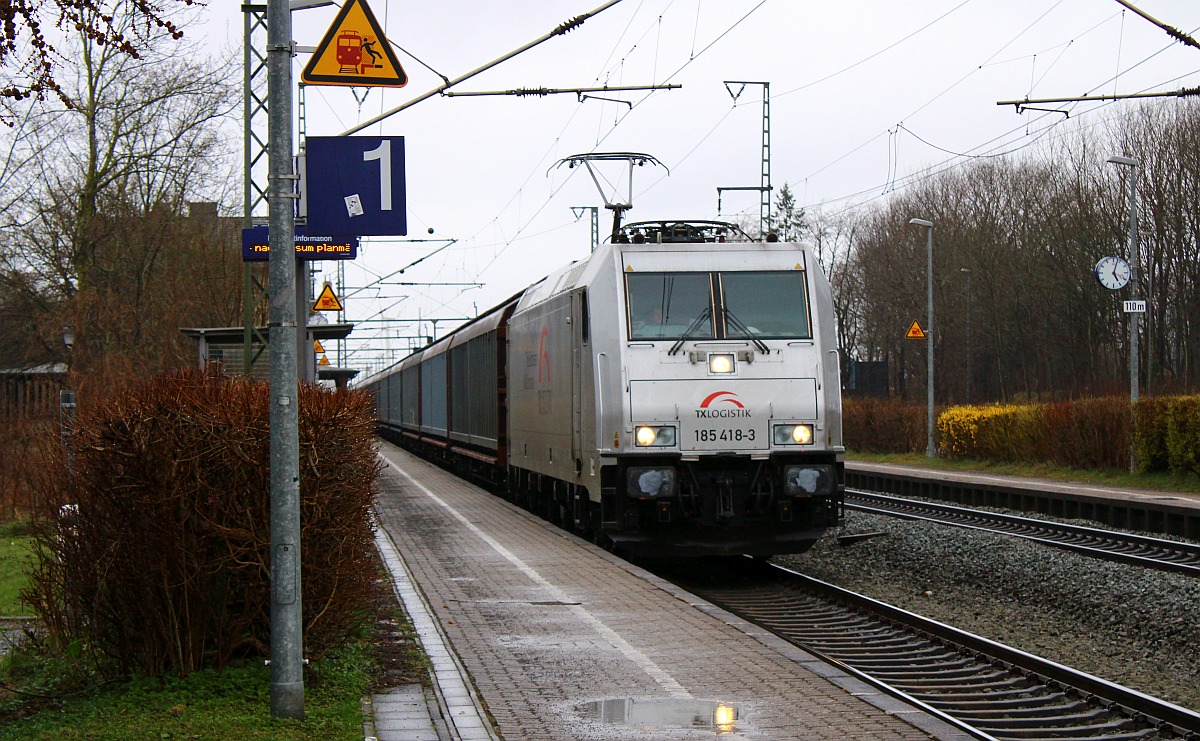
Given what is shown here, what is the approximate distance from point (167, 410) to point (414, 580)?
573 centimetres

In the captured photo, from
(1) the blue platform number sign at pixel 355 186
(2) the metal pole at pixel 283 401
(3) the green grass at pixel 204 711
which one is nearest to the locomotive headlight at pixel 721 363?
(1) the blue platform number sign at pixel 355 186

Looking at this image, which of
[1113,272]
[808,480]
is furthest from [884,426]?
[808,480]

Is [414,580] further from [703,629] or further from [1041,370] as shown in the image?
[1041,370]

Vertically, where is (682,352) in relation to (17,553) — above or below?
above

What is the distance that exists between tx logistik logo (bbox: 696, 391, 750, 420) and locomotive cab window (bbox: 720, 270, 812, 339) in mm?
698

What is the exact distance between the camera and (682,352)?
13.1 meters

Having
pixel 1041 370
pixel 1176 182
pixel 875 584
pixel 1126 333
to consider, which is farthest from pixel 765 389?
pixel 1041 370

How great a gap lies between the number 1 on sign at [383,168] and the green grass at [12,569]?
3.61 meters

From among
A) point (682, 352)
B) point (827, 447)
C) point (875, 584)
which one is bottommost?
point (875, 584)

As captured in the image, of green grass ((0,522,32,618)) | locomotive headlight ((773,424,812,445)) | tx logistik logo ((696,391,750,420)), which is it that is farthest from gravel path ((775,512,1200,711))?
green grass ((0,522,32,618))

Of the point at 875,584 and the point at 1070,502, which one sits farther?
the point at 1070,502

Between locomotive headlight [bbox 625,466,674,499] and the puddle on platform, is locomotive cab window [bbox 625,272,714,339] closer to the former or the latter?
locomotive headlight [bbox 625,466,674,499]

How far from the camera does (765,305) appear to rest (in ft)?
44.5

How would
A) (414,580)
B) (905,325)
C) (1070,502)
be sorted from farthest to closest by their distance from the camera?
(905,325), (1070,502), (414,580)
